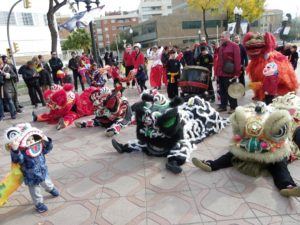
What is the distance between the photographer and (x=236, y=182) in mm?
3684

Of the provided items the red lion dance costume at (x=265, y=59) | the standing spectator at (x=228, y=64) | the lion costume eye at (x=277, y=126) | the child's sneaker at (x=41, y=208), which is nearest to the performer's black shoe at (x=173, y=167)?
the lion costume eye at (x=277, y=126)

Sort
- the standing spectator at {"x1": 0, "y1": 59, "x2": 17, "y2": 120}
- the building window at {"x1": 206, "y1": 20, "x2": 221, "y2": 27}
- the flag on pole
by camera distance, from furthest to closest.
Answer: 1. the building window at {"x1": 206, "y1": 20, "x2": 221, "y2": 27}
2. the flag on pole
3. the standing spectator at {"x1": 0, "y1": 59, "x2": 17, "y2": 120}

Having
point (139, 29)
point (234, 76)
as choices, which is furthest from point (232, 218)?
point (139, 29)

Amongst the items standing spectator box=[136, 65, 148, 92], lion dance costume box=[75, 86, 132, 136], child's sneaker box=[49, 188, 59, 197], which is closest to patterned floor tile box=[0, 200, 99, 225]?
child's sneaker box=[49, 188, 59, 197]

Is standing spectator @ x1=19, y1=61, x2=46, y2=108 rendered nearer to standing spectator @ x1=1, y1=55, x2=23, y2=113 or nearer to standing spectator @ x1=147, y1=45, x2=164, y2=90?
standing spectator @ x1=1, y1=55, x2=23, y2=113

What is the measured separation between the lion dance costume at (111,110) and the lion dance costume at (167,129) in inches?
51.2

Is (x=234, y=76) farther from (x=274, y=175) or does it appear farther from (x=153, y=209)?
(x=153, y=209)

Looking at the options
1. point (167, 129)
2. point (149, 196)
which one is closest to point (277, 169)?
point (167, 129)

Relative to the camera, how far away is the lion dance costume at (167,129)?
162 inches

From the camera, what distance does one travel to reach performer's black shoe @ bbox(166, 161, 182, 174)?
3990 millimetres

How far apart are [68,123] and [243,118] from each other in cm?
442

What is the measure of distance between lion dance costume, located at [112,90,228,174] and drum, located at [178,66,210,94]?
149cm

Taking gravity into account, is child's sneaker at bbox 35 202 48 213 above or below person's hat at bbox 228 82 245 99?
below

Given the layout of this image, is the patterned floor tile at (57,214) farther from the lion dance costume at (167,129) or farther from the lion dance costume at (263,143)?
the lion dance costume at (263,143)
